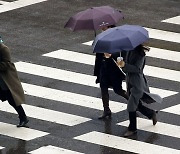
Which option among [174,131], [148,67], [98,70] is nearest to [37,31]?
[148,67]

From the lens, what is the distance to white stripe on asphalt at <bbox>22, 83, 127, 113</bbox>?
→ 1572cm

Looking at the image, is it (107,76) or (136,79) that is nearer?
(136,79)

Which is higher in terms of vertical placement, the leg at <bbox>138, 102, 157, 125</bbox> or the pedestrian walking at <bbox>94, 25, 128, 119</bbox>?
the pedestrian walking at <bbox>94, 25, 128, 119</bbox>

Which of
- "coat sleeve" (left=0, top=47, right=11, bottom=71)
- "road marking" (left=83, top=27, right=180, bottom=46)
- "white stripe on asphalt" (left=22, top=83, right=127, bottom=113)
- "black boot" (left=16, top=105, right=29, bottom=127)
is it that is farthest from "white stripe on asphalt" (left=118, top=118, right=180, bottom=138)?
"road marking" (left=83, top=27, right=180, bottom=46)

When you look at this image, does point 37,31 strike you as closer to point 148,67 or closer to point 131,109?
point 148,67

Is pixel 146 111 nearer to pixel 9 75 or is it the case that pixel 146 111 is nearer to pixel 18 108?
pixel 18 108

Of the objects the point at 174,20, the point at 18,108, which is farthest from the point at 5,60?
the point at 174,20

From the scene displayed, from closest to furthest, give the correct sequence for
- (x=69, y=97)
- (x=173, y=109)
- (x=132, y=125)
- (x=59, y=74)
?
(x=132, y=125) < (x=173, y=109) < (x=69, y=97) < (x=59, y=74)

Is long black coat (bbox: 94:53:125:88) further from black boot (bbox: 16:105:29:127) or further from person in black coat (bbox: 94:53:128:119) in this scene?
black boot (bbox: 16:105:29:127)

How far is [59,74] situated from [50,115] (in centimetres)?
243

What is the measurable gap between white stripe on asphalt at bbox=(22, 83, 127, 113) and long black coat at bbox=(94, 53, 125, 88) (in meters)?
0.64

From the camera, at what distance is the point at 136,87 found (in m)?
14.2

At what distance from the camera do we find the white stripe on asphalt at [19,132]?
47.1ft

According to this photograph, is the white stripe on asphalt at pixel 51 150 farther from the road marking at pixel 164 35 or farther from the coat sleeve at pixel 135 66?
the road marking at pixel 164 35
